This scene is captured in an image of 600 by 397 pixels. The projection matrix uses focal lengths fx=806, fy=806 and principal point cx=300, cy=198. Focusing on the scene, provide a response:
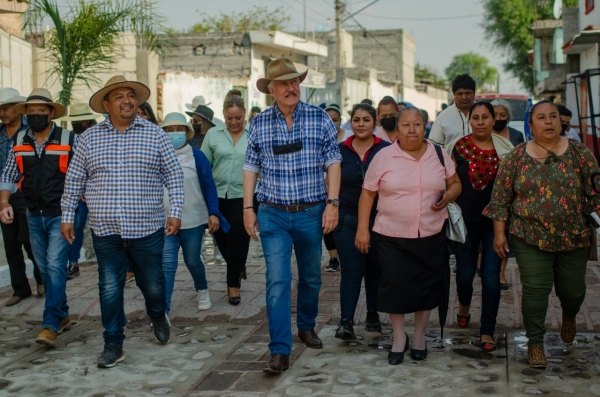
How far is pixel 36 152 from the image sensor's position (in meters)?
6.42

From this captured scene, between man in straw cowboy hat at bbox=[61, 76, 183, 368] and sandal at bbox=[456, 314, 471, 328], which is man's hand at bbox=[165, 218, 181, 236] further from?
sandal at bbox=[456, 314, 471, 328]

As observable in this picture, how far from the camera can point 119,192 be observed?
5.46 meters

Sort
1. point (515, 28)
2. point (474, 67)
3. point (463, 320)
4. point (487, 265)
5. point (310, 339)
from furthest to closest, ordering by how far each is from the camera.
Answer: point (474, 67), point (515, 28), point (463, 320), point (310, 339), point (487, 265)

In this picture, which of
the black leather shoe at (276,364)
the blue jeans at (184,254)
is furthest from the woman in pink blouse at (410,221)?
the blue jeans at (184,254)

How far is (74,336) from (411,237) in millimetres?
2909

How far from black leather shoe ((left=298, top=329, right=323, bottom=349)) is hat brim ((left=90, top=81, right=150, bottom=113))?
2088 mm

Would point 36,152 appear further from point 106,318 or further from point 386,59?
point 386,59

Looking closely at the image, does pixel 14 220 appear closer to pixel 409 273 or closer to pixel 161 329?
pixel 161 329

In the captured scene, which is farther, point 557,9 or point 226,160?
point 557,9

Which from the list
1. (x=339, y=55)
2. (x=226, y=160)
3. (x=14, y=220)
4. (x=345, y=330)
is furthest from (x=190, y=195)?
(x=339, y=55)

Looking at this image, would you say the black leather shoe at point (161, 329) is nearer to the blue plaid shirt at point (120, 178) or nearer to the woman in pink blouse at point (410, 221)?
the blue plaid shirt at point (120, 178)

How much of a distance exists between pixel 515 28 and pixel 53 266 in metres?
41.5

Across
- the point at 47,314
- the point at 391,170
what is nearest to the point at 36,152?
the point at 47,314

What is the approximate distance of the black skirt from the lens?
541cm
